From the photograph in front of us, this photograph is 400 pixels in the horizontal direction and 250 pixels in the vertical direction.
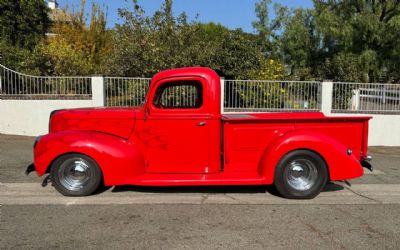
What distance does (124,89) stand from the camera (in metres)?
11.7

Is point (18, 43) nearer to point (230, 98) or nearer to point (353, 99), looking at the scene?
point (230, 98)

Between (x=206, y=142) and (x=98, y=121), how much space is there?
5.46ft

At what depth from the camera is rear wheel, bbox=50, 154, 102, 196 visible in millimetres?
5422

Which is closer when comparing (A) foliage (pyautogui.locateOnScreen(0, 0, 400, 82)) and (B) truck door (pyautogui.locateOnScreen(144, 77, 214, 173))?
(B) truck door (pyautogui.locateOnScreen(144, 77, 214, 173))

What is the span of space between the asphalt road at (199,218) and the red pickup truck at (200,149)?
0.98 ft

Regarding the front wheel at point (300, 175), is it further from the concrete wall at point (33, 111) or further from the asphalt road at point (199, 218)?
the concrete wall at point (33, 111)

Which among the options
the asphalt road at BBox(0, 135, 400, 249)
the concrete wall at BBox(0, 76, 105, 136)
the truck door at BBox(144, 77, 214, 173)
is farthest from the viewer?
the concrete wall at BBox(0, 76, 105, 136)

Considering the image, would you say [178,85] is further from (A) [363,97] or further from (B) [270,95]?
(A) [363,97]

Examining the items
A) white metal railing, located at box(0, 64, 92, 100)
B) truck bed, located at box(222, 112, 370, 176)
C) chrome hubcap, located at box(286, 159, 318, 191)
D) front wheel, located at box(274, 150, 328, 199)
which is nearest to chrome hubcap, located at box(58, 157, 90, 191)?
truck bed, located at box(222, 112, 370, 176)

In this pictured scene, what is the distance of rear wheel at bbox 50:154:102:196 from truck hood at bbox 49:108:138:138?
54 cm

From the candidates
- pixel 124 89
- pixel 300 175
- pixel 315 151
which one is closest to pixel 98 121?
pixel 300 175

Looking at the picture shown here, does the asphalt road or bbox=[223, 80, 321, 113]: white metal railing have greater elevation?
bbox=[223, 80, 321, 113]: white metal railing

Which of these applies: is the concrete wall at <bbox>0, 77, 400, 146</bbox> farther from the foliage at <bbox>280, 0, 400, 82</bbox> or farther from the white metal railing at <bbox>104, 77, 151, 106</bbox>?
the foliage at <bbox>280, 0, 400, 82</bbox>

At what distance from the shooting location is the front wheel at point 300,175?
5469mm
